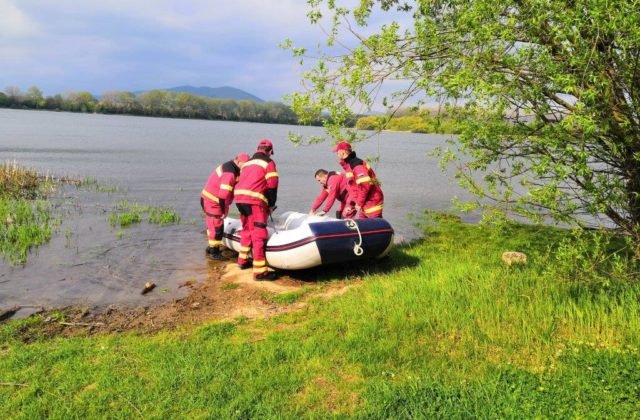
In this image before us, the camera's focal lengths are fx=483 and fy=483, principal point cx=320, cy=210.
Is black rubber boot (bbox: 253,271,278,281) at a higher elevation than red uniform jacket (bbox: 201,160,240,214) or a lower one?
lower

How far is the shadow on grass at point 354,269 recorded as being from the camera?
26.2 feet

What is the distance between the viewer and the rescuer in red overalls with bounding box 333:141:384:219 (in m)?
8.65

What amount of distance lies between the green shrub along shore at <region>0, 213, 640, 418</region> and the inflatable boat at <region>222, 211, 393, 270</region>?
1.14 meters

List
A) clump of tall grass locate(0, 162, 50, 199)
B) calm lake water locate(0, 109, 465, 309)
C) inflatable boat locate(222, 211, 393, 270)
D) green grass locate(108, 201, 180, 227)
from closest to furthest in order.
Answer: inflatable boat locate(222, 211, 393, 270) → calm lake water locate(0, 109, 465, 309) → green grass locate(108, 201, 180, 227) → clump of tall grass locate(0, 162, 50, 199)

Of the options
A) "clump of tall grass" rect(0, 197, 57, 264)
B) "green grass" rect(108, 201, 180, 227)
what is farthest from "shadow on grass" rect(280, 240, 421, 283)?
"green grass" rect(108, 201, 180, 227)

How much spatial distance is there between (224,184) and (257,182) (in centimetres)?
137

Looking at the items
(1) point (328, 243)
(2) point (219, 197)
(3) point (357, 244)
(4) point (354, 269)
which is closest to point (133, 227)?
(2) point (219, 197)

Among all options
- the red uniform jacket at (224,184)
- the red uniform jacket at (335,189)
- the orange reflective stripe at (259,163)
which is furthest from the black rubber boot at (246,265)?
the red uniform jacket at (335,189)

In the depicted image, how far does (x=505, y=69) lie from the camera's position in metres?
5.02

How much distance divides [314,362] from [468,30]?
3.76 meters

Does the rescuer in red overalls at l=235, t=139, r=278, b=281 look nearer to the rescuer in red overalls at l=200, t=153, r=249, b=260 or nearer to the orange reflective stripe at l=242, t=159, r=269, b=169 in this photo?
the orange reflective stripe at l=242, t=159, r=269, b=169

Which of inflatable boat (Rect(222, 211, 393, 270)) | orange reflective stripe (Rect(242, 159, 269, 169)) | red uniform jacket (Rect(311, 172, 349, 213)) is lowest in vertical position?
inflatable boat (Rect(222, 211, 393, 270))

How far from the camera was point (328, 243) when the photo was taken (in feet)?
24.5

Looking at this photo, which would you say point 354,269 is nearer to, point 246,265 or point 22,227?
point 246,265
